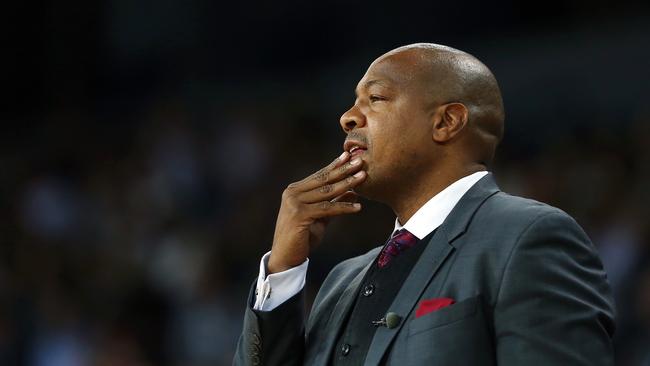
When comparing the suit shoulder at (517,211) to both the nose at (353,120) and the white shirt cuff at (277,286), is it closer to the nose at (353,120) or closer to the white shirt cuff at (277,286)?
the nose at (353,120)

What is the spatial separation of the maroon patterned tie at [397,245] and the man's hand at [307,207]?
144 mm

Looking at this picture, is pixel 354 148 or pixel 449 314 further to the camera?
pixel 354 148

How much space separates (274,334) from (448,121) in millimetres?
716

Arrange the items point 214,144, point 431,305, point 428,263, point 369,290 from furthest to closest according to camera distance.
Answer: point 214,144, point 369,290, point 428,263, point 431,305

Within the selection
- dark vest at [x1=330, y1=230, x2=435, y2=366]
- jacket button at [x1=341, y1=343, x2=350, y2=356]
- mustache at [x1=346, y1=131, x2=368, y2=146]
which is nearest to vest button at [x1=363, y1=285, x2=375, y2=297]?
dark vest at [x1=330, y1=230, x2=435, y2=366]

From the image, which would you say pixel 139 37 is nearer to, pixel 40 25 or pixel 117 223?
pixel 40 25

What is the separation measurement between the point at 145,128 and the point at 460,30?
2669 millimetres

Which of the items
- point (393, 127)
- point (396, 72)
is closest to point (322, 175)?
point (393, 127)

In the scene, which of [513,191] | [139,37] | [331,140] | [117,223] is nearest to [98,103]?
[139,37]

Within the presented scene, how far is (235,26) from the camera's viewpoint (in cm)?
1073

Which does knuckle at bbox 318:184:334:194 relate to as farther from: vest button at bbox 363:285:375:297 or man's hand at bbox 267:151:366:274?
vest button at bbox 363:285:375:297

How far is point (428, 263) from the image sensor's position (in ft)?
9.84

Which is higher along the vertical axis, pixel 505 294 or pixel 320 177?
pixel 320 177

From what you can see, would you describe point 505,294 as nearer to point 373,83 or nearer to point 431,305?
point 431,305
